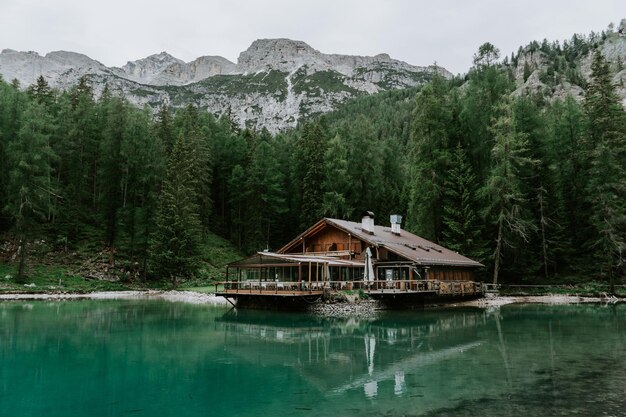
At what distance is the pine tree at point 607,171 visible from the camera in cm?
3688

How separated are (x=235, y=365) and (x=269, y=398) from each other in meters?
3.84

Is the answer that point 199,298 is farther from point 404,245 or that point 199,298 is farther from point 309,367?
point 309,367

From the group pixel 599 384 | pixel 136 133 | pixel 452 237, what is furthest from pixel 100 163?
pixel 599 384

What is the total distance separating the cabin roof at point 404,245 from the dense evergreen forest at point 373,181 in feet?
14.4

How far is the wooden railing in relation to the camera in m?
30.1

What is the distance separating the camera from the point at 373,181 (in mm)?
55531

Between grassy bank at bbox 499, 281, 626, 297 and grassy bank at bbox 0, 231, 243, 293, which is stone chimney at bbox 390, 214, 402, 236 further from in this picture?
grassy bank at bbox 0, 231, 243, 293

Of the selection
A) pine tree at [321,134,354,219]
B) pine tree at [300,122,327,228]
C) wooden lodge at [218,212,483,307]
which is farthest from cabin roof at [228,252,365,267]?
pine tree at [300,122,327,228]

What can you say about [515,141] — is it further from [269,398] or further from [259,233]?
[269,398]

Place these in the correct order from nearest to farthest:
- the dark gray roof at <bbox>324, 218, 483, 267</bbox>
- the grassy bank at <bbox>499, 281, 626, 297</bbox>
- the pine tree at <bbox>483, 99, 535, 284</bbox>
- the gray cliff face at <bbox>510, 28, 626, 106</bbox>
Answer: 1. the dark gray roof at <bbox>324, 218, 483, 267</bbox>
2. the grassy bank at <bbox>499, 281, 626, 297</bbox>
3. the pine tree at <bbox>483, 99, 535, 284</bbox>
4. the gray cliff face at <bbox>510, 28, 626, 106</bbox>

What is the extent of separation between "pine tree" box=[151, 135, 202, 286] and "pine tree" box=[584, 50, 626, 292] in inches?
1412

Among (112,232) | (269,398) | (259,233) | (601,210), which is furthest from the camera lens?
(259,233)

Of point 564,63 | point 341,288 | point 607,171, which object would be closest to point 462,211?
point 607,171

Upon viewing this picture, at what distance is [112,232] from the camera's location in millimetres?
48375
